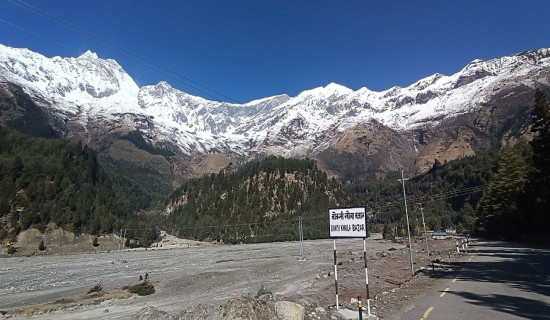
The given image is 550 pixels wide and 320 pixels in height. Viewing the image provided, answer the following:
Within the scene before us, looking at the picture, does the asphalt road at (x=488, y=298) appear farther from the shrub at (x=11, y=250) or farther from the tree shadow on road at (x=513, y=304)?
the shrub at (x=11, y=250)

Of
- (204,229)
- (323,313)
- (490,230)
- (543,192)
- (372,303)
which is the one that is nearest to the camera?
(323,313)

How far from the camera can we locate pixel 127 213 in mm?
179750

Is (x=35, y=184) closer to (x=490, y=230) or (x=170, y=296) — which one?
(x=170, y=296)

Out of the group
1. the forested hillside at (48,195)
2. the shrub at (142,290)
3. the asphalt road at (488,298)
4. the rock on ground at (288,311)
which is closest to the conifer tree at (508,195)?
the asphalt road at (488,298)

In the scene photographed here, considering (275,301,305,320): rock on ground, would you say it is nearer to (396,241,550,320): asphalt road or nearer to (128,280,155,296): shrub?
(396,241,550,320): asphalt road

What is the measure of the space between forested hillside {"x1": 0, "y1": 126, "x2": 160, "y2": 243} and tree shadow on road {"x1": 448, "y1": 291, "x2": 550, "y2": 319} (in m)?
147

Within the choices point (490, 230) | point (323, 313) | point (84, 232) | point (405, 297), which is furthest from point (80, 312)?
point (84, 232)

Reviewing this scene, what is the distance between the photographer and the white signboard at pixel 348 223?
13906 millimetres

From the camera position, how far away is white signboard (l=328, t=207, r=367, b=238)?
45.6ft

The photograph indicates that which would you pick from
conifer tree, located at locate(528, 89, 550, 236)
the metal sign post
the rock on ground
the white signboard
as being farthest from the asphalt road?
conifer tree, located at locate(528, 89, 550, 236)

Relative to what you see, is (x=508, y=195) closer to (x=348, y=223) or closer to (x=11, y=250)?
(x=348, y=223)

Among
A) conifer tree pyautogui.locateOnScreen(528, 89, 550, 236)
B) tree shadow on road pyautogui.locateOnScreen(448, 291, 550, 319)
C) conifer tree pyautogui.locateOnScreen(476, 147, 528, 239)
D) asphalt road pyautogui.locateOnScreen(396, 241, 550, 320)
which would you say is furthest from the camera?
conifer tree pyautogui.locateOnScreen(476, 147, 528, 239)

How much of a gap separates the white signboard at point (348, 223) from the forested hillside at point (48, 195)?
470ft

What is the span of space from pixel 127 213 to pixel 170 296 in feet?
540
